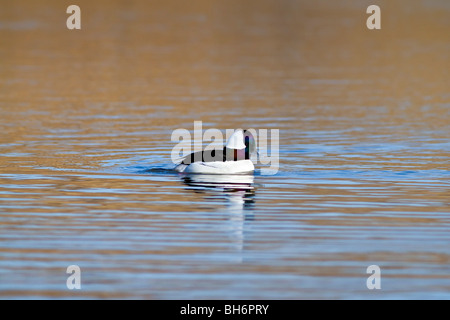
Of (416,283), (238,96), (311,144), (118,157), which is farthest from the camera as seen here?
(238,96)

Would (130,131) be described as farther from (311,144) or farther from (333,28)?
(333,28)

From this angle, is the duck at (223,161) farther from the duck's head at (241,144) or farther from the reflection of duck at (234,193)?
the reflection of duck at (234,193)

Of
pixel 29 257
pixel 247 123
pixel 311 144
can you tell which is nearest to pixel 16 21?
pixel 247 123

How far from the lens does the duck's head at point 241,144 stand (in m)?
17.7

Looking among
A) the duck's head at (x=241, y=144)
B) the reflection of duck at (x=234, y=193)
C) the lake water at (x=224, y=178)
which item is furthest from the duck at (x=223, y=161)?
the lake water at (x=224, y=178)

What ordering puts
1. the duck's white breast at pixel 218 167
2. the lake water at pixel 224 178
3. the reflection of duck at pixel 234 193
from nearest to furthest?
the lake water at pixel 224 178, the reflection of duck at pixel 234 193, the duck's white breast at pixel 218 167

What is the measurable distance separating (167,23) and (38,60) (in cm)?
1622

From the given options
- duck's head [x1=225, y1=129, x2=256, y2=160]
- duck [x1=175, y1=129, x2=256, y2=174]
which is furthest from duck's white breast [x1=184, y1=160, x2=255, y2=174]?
duck's head [x1=225, y1=129, x2=256, y2=160]

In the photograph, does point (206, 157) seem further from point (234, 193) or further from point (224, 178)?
point (234, 193)

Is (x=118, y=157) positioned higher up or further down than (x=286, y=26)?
further down

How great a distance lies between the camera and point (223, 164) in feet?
58.1

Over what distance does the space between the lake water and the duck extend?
0.27 m

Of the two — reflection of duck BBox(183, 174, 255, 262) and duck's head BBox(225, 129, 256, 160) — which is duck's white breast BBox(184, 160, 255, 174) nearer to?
reflection of duck BBox(183, 174, 255, 262)

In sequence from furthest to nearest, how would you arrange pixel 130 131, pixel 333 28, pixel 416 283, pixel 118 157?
1. pixel 333 28
2. pixel 130 131
3. pixel 118 157
4. pixel 416 283
